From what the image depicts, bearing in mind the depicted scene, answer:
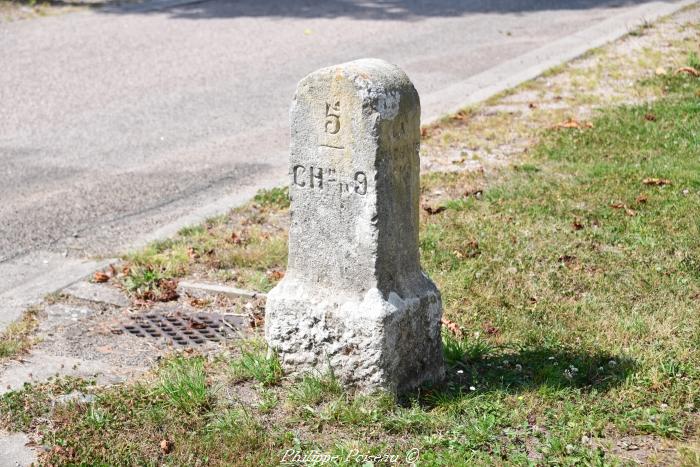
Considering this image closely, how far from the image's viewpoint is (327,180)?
4617 millimetres

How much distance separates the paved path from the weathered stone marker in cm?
250

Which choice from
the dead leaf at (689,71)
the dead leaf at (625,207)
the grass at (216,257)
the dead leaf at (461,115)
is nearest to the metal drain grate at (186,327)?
the grass at (216,257)

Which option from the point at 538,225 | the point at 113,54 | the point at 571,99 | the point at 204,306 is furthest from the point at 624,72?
the point at 204,306

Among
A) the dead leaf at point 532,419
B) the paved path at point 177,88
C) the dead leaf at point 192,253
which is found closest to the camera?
the dead leaf at point 532,419

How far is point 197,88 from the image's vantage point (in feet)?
37.9

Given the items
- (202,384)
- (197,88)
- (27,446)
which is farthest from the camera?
(197,88)

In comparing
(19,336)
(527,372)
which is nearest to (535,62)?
(527,372)

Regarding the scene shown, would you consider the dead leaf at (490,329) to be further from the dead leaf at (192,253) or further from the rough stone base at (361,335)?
the dead leaf at (192,253)

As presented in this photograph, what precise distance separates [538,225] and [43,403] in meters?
3.50

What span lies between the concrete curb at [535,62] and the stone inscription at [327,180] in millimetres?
5251

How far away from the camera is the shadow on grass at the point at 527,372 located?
474 centimetres

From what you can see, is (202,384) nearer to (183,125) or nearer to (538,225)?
(538,225)

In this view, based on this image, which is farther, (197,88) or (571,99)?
(197,88)

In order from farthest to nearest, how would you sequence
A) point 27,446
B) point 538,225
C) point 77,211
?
1. point 77,211
2. point 538,225
3. point 27,446
